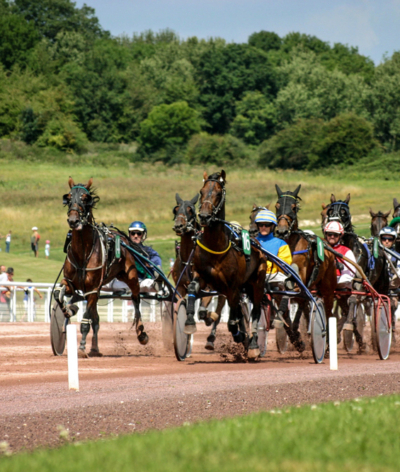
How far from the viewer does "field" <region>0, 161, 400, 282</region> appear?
1647 inches

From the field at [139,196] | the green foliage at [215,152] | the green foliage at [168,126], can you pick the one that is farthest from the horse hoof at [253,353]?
the green foliage at [168,126]

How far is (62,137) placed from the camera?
82250 millimetres

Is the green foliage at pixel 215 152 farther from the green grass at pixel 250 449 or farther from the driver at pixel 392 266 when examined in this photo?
the green grass at pixel 250 449

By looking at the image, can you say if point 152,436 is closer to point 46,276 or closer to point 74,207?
point 74,207

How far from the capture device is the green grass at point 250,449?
3811 millimetres

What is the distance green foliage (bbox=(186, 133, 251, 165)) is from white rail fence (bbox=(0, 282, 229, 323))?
58942mm

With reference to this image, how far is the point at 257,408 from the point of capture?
6.69m

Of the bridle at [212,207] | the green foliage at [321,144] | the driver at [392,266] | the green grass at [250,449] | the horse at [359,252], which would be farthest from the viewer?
the green foliage at [321,144]

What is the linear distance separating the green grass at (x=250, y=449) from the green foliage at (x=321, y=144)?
70.4 m

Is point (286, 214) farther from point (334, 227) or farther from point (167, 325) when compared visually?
point (167, 325)

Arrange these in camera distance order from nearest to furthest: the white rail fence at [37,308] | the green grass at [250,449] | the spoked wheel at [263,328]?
the green grass at [250,449] < the spoked wheel at [263,328] < the white rail fence at [37,308]

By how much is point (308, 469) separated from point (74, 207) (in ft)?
26.9

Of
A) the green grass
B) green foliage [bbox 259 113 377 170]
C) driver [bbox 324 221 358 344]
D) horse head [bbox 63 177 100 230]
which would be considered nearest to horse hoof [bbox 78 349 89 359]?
horse head [bbox 63 177 100 230]

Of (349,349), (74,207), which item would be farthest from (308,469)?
(349,349)
